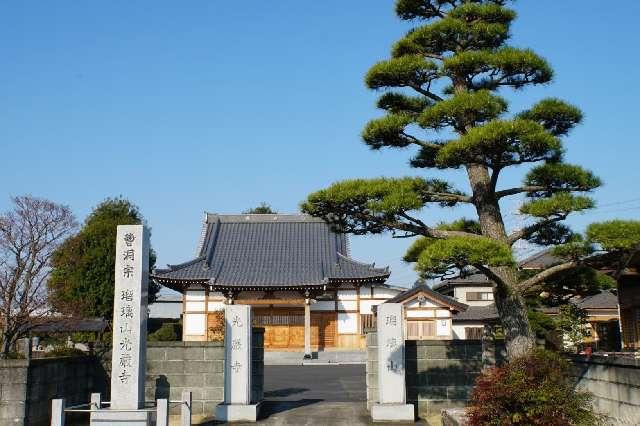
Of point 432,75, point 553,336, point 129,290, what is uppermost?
point 432,75

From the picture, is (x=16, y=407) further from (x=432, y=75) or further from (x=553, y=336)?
(x=553, y=336)

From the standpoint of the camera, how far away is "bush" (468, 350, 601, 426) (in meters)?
7.87

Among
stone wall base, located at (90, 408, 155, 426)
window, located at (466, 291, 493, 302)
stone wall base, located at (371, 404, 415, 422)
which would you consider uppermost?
window, located at (466, 291, 493, 302)

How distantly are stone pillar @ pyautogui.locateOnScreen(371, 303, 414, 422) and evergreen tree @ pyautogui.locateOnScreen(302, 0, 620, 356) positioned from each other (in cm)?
159

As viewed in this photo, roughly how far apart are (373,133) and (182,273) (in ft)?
77.3

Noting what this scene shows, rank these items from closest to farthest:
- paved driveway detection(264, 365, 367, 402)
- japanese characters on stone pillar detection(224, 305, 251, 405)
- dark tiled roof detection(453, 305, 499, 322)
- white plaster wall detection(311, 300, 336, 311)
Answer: japanese characters on stone pillar detection(224, 305, 251, 405), paved driveway detection(264, 365, 367, 402), dark tiled roof detection(453, 305, 499, 322), white plaster wall detection(311, 300, 336, 311)

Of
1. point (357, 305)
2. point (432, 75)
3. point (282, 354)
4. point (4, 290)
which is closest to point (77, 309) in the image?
point (4, 290)

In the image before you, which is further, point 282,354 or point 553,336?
point 282,354

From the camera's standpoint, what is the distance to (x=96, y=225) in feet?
113

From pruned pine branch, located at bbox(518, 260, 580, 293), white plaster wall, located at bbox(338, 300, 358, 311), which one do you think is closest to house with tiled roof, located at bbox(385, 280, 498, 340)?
white plaster wall, located at bbox(338, 300, 358, 311)

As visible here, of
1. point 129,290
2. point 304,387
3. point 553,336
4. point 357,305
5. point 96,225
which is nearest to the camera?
point 129,290

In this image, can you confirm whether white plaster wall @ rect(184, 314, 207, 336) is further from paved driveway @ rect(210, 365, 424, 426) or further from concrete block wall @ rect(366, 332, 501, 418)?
concrete block wall @ rect(366, 332, 501, 418)

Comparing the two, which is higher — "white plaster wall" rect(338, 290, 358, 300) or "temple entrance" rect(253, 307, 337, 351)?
"white plaster wall" rect(338, 290, 358, 300)

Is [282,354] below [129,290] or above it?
below
